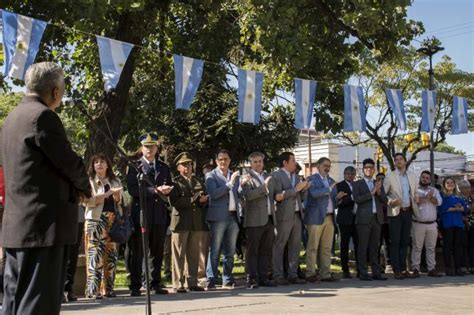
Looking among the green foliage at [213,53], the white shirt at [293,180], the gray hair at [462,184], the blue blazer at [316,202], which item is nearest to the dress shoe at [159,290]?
the green foliage at [213,53]

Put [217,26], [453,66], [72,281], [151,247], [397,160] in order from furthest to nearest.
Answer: [453,66]
[217,26]
[397,160]
[151,247]
[72,281]

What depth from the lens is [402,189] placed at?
444 inches

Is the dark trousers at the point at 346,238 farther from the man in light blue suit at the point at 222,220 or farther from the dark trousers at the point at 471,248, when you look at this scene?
the dark trousers at the point at 471,248

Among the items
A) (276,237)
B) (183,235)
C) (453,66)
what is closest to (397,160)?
(276,237)

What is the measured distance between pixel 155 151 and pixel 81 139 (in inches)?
301

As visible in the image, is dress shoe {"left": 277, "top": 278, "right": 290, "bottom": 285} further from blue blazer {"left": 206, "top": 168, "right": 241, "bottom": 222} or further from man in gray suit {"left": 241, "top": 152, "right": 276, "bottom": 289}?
blue blazer {"left": 206, "top": 168, "right": 241, "bottom": 222}

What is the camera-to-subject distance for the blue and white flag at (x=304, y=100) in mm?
11625

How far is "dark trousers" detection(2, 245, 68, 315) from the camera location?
3.73m

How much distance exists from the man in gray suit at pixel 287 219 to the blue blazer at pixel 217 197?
3.00 ft

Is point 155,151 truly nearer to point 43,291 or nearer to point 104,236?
point 104,236

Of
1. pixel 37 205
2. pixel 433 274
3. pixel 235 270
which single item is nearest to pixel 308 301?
pixel 433 274

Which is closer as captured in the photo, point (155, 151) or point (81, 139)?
point (155, 151)

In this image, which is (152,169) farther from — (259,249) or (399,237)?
(399,237)

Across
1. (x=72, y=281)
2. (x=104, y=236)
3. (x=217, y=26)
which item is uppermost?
(x=217, y=26)
